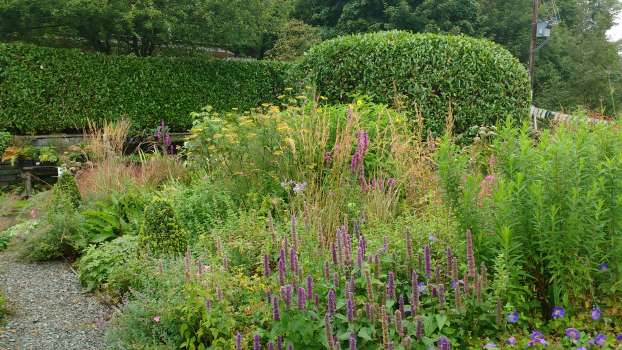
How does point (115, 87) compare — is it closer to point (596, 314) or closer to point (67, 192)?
Answer: point (67, 192)

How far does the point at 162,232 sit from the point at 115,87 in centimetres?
858

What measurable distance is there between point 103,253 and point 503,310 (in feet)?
10.8

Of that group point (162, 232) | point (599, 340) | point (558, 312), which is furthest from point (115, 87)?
point (599, 340)

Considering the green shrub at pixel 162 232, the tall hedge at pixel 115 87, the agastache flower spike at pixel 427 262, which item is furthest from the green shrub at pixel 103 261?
the tall hedge at pixel 115 87

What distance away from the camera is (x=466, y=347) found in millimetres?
2488

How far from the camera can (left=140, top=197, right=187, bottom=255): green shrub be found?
4.03 meters

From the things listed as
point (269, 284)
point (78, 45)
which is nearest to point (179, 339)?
point (269, 284)

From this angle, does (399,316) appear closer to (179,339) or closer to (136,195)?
(179,339)

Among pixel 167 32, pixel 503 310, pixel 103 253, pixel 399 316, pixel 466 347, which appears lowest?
pixel 103 253

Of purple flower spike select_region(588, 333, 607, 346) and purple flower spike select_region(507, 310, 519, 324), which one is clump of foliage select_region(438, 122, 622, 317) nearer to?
purple flower spike select_region(507, 310, 519, 324)

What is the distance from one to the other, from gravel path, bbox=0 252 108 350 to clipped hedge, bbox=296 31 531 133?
4.52m

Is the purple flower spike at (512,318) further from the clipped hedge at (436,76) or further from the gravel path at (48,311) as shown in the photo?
the clipped hedge at (436,76)

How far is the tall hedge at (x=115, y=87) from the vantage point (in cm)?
1051

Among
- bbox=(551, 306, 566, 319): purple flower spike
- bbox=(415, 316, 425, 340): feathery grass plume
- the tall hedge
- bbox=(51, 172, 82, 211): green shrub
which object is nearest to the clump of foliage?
bbox=(551, 306, 566, 319): purple flower spike
